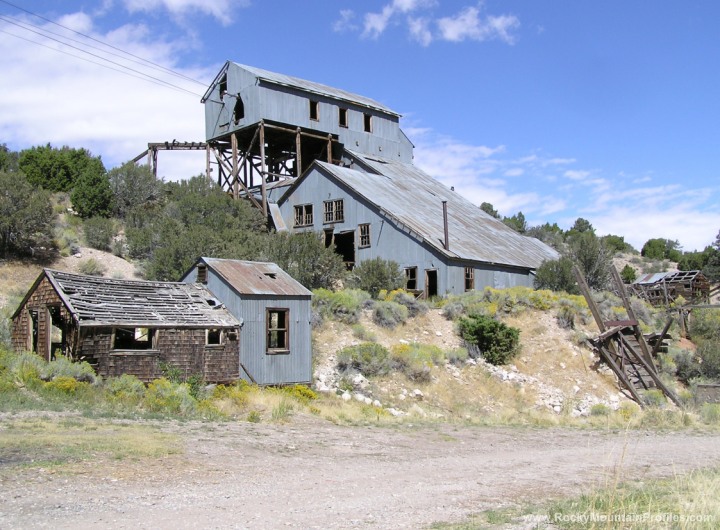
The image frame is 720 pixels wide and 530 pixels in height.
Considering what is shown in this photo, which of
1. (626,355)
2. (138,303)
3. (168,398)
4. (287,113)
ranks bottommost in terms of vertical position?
(168,398)

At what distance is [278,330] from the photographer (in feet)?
71.6

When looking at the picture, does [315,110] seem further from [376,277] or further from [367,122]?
[376,277]

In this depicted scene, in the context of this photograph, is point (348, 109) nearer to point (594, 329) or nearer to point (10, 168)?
point (10, 168)

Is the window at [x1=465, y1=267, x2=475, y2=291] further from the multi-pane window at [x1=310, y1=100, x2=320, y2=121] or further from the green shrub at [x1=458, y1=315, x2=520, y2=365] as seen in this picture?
the multi-pane window at [x1=310, y1=100, x2=320, y2=121]

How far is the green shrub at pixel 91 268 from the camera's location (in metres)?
30.4

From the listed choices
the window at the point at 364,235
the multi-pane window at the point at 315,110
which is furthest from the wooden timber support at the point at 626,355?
the multi-pane window at the point at 315,110

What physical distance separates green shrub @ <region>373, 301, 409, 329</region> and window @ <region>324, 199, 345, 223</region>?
930 centimetres

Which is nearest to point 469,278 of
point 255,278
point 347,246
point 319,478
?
point 347,246

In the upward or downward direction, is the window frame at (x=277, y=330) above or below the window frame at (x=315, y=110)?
below

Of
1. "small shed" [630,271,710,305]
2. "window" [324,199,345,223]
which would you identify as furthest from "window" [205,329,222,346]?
"small shed" [630,271,710,305]

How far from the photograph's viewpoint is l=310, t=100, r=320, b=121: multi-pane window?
45.2 m

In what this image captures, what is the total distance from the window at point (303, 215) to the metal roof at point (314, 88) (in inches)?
326

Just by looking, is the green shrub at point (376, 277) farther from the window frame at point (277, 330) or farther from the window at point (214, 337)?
the window at point (214, 337)

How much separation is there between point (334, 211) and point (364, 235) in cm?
252
